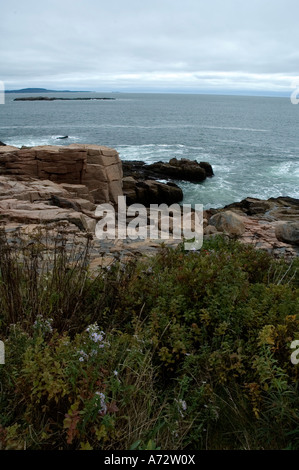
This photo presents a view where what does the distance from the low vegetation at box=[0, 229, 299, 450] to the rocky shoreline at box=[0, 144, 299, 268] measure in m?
0.65

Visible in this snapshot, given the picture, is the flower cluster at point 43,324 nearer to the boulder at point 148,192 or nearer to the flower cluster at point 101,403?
the flower cluster at point 101,403

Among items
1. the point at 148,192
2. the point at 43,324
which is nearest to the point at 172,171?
the point at 148,192

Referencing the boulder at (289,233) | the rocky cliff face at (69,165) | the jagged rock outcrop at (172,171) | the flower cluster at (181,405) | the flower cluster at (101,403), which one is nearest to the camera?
the flower cluster at (101,403)

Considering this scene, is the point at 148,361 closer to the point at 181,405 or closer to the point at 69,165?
the point at 181,405

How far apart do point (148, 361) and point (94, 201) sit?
40.9 ft

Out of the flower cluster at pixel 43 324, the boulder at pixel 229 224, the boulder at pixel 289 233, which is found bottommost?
the boulder at pixel 229 224

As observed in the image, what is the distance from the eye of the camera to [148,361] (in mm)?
3113

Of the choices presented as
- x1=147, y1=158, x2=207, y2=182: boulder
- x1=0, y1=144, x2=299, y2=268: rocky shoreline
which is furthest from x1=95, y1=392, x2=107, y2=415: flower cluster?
x1=147, y1=158, x2=207, y2=182: boulder

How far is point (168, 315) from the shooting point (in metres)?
3.61

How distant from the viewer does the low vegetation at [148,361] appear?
8.67 ft

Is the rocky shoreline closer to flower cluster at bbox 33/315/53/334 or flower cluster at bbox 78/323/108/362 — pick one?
flower cluster at bbox 33/315/53/334

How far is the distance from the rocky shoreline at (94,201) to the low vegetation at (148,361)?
2.15 feet

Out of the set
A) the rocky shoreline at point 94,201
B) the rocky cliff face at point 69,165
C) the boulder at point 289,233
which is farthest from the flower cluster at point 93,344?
the rocky cliff face at point 69,165
